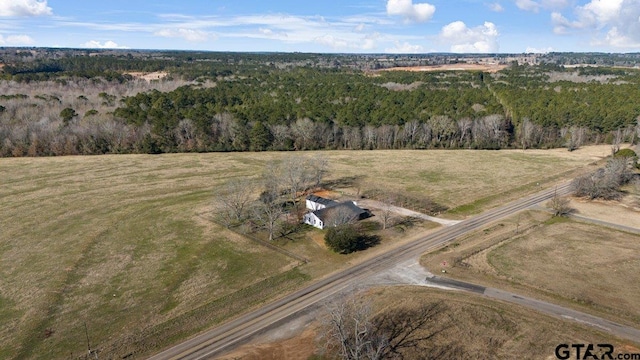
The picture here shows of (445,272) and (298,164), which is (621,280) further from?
(298,164)

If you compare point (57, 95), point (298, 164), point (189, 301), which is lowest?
point (189, 301)

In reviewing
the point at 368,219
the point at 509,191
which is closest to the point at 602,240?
the point at 509,191

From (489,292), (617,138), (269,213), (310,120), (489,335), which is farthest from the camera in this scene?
(617,138)

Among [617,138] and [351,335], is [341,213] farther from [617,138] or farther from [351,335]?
[617,138]

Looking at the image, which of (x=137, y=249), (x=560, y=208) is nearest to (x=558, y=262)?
(x=560, y=208)

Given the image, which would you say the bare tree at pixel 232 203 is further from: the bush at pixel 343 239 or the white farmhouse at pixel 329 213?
A: the bush at pixel 343 239

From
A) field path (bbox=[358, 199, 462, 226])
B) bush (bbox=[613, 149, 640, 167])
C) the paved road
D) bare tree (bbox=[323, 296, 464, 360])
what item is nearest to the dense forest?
bush (bbox=[613, 149, 640, 167])

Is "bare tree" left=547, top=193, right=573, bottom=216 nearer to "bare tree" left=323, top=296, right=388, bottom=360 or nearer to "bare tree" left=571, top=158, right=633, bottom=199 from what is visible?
"bare tree" left=571, top=158, right=633, bottom=199
